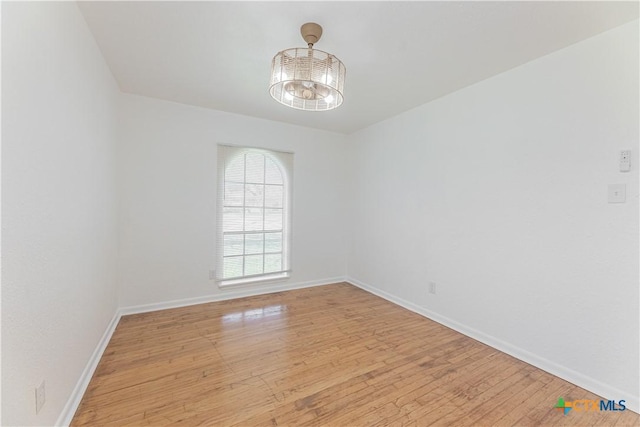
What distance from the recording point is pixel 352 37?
1.94 meters

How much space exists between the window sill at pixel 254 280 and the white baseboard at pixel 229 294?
0.24 ft

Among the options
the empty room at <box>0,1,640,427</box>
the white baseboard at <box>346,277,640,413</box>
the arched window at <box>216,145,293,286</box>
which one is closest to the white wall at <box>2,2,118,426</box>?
the empty room at <box>0,1,640,427</box>

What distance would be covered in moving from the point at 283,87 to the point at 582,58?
2142 millimetres

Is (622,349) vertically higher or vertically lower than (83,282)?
lower

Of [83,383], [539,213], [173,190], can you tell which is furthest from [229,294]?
[539,213]

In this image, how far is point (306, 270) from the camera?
4.21 m

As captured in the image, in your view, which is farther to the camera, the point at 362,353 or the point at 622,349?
the point at 362,353

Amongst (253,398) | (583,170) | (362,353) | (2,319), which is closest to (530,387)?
(362,353)

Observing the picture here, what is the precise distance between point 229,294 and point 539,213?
11.4 feet

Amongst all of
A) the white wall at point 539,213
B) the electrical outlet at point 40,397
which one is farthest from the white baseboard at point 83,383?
the white wall at point 539,213

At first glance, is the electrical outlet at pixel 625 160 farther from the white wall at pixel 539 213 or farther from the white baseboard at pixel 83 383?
the white baseboard at pixel 83 383

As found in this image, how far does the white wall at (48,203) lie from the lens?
107 cm

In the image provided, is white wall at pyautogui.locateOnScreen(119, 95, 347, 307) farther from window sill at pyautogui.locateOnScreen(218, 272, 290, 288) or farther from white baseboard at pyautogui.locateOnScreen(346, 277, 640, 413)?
white baseboard at pyautogui.locateOnScreen(346, 277, 640, 413)

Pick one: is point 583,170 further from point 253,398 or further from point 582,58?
point 253,398
